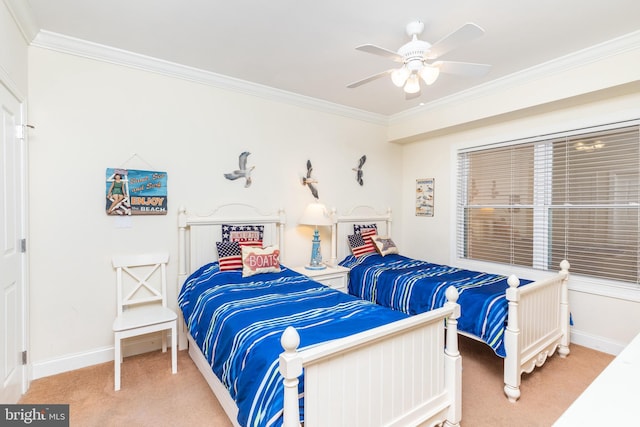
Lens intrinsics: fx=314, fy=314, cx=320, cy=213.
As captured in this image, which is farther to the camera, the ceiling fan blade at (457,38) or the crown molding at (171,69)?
the crown molding at (171,69)

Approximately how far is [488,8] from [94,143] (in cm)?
316

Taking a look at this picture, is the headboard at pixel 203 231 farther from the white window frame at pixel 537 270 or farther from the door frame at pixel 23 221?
the white window frame at pixel 537 270

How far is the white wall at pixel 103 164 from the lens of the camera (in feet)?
8.01

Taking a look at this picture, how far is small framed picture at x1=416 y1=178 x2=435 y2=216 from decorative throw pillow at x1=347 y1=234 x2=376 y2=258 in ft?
3.22

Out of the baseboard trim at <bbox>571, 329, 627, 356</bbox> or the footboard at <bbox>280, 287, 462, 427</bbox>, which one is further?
the baseboard trim at <bbox>571, 329, 627, 356</bbox>

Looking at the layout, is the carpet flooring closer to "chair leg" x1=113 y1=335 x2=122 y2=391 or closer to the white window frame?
"chair leg" x1=113 y1=335 x2=122 y2=391

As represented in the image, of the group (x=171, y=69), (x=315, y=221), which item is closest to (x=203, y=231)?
(x=315, y=221)

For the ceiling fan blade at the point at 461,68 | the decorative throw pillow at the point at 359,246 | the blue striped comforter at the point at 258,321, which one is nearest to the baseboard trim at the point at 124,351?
the blue striped comforter at the point at 258,321

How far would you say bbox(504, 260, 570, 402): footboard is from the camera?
219 cm

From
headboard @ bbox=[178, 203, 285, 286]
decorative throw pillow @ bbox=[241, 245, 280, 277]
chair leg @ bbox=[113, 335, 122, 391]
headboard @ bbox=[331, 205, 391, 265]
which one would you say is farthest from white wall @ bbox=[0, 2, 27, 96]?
headboard @ bbox=[331, 205, 391, 265]

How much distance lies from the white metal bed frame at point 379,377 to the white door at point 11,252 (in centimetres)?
122

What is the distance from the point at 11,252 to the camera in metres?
2.03

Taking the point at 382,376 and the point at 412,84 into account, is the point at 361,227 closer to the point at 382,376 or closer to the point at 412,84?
the point at 412,84

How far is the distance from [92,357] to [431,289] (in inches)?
117
